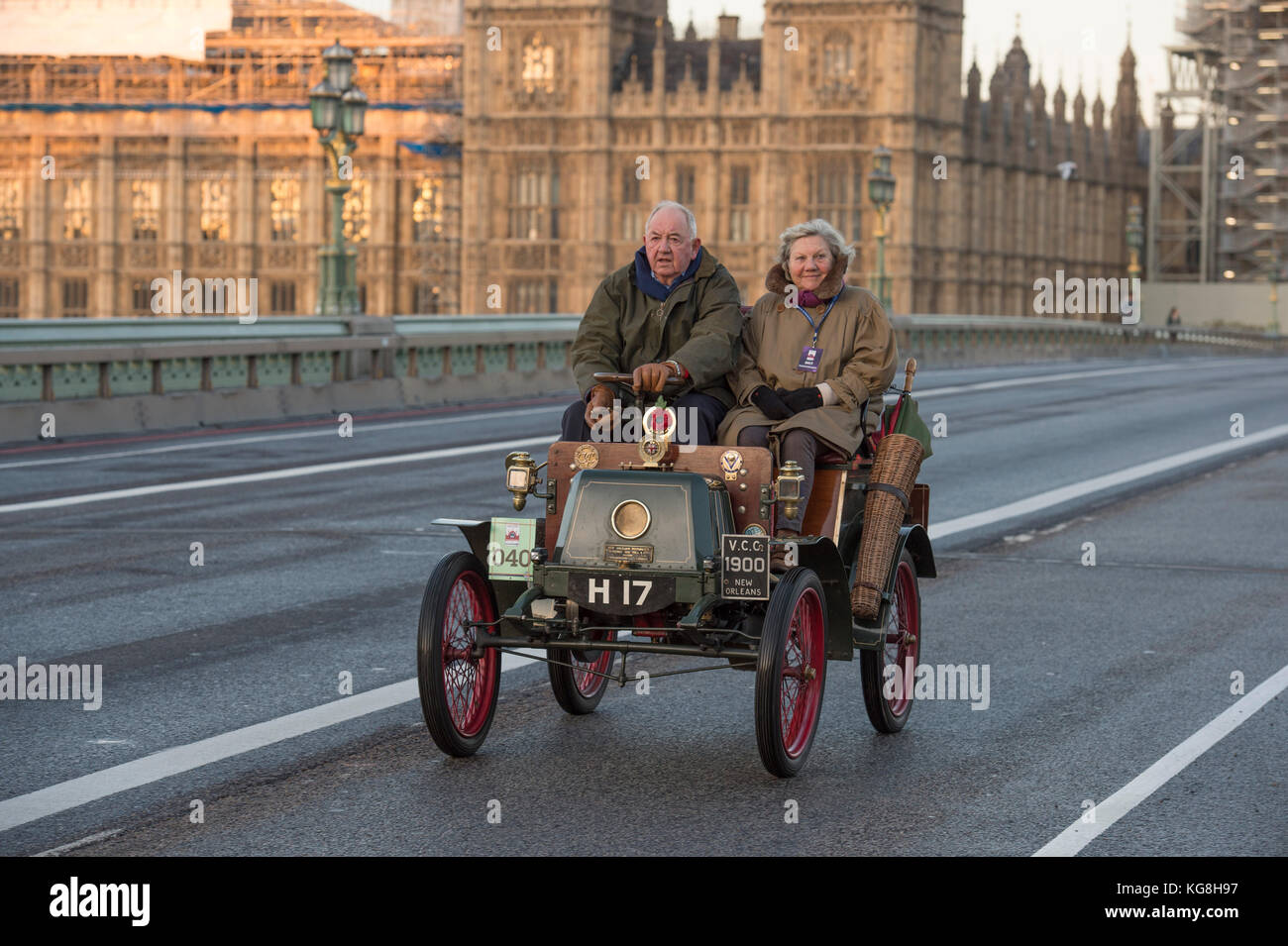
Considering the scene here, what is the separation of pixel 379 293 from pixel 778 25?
58.5ft

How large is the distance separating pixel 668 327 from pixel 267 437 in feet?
47.8

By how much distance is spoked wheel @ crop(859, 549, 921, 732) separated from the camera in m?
7.57

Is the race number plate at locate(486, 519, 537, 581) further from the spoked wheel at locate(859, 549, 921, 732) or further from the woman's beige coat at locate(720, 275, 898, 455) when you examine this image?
the spoked wheel at locate(859, 549, 921, 732)

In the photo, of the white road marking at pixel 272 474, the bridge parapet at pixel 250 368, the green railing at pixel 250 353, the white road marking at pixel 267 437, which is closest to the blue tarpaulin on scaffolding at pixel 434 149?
the green railing at pixel 250 353

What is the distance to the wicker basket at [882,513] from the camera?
24.5ft

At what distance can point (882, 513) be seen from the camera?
7613mm

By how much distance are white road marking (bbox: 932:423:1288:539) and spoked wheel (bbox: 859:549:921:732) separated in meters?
5.86

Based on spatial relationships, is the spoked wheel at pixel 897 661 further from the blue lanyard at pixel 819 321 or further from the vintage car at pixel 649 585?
the blue lanyard at pixel 819 321

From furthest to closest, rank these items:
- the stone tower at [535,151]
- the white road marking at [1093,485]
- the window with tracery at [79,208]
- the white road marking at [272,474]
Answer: the window with tracery at [79,208] < the stone tower at [535,151] < the white road marking at [272,474] < the white road marking at [1093,485]

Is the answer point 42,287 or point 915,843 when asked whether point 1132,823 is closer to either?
point 915,843

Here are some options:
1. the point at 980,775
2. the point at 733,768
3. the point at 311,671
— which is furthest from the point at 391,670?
the point at 980,775

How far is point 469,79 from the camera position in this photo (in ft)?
255

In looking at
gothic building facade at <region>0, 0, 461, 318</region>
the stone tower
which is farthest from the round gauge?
gothic building facade at <region>0, 0, 461, 318</region>

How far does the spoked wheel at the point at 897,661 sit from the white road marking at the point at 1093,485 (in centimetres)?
586
